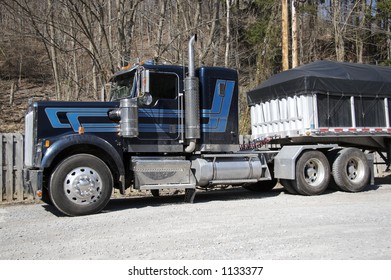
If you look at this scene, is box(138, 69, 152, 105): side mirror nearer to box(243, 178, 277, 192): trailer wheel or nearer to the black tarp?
the black tarp

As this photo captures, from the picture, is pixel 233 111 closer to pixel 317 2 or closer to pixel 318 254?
pixel 318 254

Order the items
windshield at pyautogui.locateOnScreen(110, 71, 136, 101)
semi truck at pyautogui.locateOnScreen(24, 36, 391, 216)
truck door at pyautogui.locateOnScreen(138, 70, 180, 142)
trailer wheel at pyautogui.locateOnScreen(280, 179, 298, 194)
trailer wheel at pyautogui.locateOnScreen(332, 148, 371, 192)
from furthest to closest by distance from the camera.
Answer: trailer wheel at pyautogui.locateOnScreen(332, 148, 371, 192) < trailer wheel at pyautogui.locateOnScreen(280, 179, 298, 194) < windshield at pyautogui.locateOnScreen(110, 71, 136, 101) < truck door at pyautogui.locateOnScreen(138, 70, 180, 142) < semi truck at pyautogui.locateOnScreen(24, 36, 391, 216)

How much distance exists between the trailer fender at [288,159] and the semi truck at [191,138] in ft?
0.08

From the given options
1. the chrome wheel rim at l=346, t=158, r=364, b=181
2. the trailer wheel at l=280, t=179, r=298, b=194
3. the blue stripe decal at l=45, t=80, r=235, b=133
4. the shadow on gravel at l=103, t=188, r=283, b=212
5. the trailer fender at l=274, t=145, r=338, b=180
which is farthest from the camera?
the chrome wheel rim at l=346, t=158, r=364, b=181

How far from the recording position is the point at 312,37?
1192 inches

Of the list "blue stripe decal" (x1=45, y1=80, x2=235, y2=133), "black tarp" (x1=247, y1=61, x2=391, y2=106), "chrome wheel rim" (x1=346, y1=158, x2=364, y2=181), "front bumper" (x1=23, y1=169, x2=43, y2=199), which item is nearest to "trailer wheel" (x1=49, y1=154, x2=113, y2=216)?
"front bumper" (x1=23, y1=169, x2=43, y2=199)

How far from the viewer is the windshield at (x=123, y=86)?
31.6ft

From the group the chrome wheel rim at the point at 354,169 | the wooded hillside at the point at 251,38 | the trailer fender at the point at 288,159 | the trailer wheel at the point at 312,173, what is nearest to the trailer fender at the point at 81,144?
the trailer fender at the point at 288,159

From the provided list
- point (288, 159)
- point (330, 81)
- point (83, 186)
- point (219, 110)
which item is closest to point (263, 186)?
point (288, 159)

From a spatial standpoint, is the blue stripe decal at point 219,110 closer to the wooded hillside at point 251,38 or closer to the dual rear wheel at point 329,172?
the dual rear wheel at point 329,172

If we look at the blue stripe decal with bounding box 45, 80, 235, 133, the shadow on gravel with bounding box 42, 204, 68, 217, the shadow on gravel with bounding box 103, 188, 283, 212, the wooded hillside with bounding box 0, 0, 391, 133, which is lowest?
the shadow on gravel with bounding box 42, 204, 68, 217

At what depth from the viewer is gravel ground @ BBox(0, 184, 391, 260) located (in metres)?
5.57

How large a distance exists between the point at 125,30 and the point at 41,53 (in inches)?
861

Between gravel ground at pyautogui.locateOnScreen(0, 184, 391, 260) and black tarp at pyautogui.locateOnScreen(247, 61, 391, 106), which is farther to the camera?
black tarp at pyautogui.locateOnScreen(247, 61, 391, 106)
